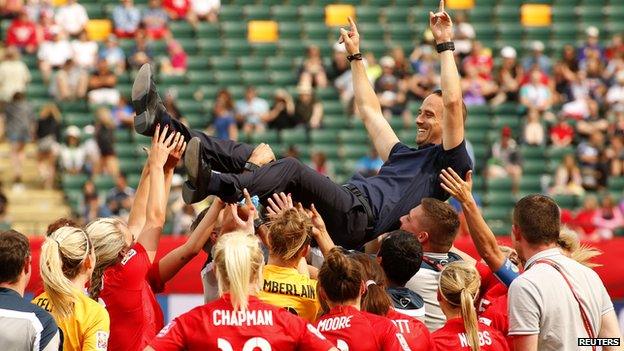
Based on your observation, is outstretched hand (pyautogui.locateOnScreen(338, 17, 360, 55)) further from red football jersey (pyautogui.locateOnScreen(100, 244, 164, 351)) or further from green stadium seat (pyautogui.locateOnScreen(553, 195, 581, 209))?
green stadium seat (pyautogui.locateOnScreen(553, 195, 581, 209))

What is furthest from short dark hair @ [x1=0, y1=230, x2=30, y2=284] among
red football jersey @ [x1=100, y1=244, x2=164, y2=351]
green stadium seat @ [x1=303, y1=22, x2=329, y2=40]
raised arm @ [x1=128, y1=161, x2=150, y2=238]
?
green stadium seat @ [x1=303, y1=22, x2=329, y2=40]

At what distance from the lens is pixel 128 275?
6965 mm

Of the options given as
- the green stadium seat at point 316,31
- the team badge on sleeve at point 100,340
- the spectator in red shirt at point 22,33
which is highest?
the team badge on sleeve at point 100,340

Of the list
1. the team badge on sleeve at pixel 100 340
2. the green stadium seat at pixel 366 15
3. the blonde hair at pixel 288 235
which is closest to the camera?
the team badge on sleeve at pixel 100 340

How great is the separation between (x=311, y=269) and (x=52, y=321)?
1.87 meters

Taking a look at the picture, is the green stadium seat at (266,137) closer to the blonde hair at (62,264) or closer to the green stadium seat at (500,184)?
the green stadium seat at (500,184)

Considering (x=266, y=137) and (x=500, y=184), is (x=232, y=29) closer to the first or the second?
(x=266, y=137)

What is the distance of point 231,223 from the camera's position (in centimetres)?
735

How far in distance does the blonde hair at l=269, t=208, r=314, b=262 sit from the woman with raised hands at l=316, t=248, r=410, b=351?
13.2 inches

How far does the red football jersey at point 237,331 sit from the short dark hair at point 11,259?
87 cm

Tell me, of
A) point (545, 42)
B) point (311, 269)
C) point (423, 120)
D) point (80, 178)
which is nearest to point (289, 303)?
point (311, 269)

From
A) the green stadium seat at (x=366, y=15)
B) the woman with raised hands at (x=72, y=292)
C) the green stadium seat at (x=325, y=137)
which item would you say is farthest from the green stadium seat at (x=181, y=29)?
the woman with raised hands at (x=72, y=292)

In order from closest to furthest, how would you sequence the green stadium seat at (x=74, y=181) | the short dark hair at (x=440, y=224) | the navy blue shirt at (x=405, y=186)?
the short dark hair at (x=440, y=224) < the navy blue shirt at (x=405, y=186) < the green stadium seat at (x=74, y=181)

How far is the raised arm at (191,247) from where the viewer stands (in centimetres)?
734
